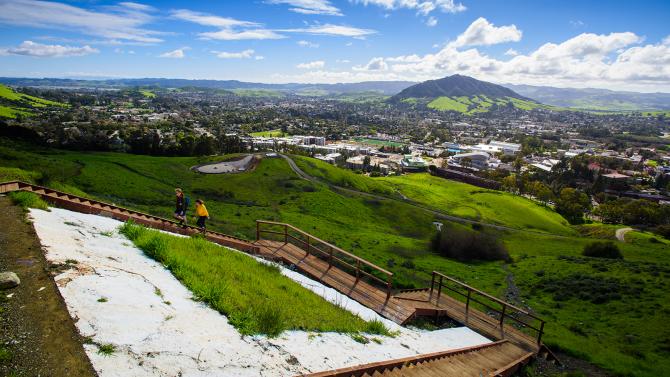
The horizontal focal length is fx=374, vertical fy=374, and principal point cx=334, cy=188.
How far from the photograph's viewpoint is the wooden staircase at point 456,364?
754 cm

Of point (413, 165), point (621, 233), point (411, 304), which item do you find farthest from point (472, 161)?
point (411, 304)

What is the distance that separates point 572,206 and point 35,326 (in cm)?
10304

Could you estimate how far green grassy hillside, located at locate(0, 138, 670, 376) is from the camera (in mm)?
20670

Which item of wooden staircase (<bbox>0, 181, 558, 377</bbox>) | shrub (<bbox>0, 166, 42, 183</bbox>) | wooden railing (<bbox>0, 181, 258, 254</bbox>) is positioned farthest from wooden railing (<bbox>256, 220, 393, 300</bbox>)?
shrub (<bbox>0, 166, 42, 183</bbox>)

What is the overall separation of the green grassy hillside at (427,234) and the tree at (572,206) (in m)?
8.27

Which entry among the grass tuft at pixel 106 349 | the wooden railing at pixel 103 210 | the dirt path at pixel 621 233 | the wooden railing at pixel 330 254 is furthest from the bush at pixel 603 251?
the grass tuft at pixel 106 349

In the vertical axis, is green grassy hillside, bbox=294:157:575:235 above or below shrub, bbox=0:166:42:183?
below

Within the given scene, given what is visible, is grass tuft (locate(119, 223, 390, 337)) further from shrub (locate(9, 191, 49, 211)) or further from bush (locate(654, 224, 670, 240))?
bush (locate(654, 224, 670, 240))

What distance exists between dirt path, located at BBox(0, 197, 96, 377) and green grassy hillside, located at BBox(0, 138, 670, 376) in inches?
597

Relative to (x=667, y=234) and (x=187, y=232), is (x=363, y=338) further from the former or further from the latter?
(x=667, y=234)

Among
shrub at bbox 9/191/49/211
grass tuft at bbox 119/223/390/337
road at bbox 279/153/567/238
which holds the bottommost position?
road at bbox 279/153/567/238

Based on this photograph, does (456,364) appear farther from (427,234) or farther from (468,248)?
(427,234)

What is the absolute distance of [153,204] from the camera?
143 ft

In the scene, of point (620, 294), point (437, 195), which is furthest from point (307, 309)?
point (437, 195)
